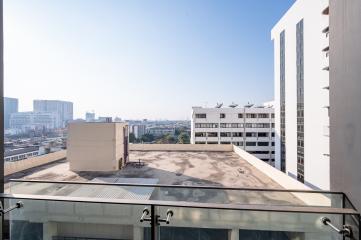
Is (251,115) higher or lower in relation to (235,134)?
higher

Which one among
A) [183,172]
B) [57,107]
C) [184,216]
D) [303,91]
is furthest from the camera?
[57,107]

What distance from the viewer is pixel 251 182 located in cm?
686

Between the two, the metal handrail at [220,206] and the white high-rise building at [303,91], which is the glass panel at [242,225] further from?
the white high-rise building at [303,91]

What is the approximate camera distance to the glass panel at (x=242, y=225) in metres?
1.49

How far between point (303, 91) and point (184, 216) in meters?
16.7

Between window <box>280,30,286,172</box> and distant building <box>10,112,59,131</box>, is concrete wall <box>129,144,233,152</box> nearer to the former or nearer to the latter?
window <box>280,30,286,172</box>

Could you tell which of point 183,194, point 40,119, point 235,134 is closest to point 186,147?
point 183,194

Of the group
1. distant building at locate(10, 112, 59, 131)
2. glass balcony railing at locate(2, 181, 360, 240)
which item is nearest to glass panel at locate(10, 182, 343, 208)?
glass balcony railing at locate(2, 181, 360, 240)

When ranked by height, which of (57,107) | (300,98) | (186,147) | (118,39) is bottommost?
(186,147)

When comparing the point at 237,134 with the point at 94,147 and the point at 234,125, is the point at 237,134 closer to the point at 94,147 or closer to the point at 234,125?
the point at 234,125

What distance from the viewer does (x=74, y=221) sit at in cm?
170

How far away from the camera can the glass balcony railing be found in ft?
4.83

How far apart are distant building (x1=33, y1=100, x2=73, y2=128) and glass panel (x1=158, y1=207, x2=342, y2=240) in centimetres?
6741

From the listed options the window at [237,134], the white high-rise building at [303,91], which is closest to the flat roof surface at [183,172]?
the white high-rise building at [303,91]
